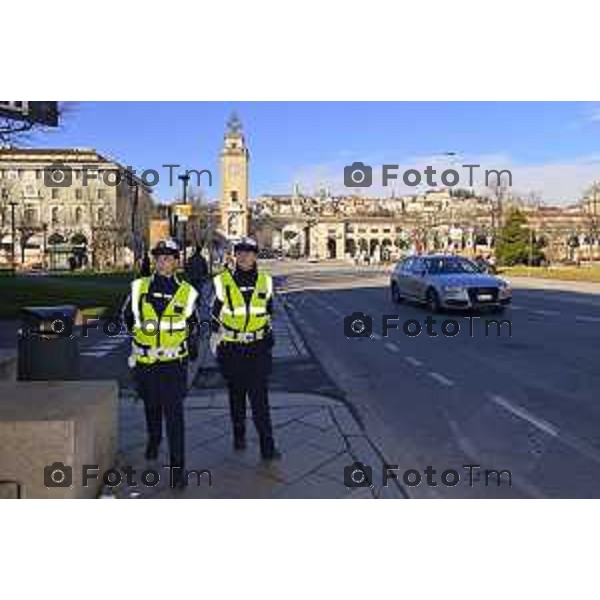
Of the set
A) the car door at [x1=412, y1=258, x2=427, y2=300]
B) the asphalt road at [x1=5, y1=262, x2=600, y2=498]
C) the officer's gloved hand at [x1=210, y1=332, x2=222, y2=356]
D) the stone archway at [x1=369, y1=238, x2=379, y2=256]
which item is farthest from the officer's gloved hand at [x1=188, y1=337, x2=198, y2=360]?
the stone archway at [x1=369, y1=238, x2=379, y2=256]

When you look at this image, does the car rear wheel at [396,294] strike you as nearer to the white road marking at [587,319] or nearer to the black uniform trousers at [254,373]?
the white road marking at [587,319]

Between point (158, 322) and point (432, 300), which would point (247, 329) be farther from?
point (432, 300)

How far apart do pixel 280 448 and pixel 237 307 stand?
128 centimetres

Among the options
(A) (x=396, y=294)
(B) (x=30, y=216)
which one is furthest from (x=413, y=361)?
(B) (x=30, y=216)

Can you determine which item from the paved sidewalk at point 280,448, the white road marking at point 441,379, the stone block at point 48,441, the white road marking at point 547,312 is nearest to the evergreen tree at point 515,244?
the white road marking at point 547,312

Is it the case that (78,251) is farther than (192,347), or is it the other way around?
(78,251)

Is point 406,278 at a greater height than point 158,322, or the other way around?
point 158,322

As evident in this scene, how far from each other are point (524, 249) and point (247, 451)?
58354mm

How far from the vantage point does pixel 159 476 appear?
553 cm

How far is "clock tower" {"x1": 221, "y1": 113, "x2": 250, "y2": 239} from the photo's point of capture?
230ft

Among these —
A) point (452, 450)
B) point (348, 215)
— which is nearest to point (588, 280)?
point (452, 450)

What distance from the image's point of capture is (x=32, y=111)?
275 inches

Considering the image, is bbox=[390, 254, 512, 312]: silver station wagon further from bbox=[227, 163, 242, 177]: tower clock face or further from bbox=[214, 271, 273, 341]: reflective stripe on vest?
bbox=[227, 163, 242, 177]: tower clock face

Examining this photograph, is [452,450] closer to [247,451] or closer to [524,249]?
[247,451]
